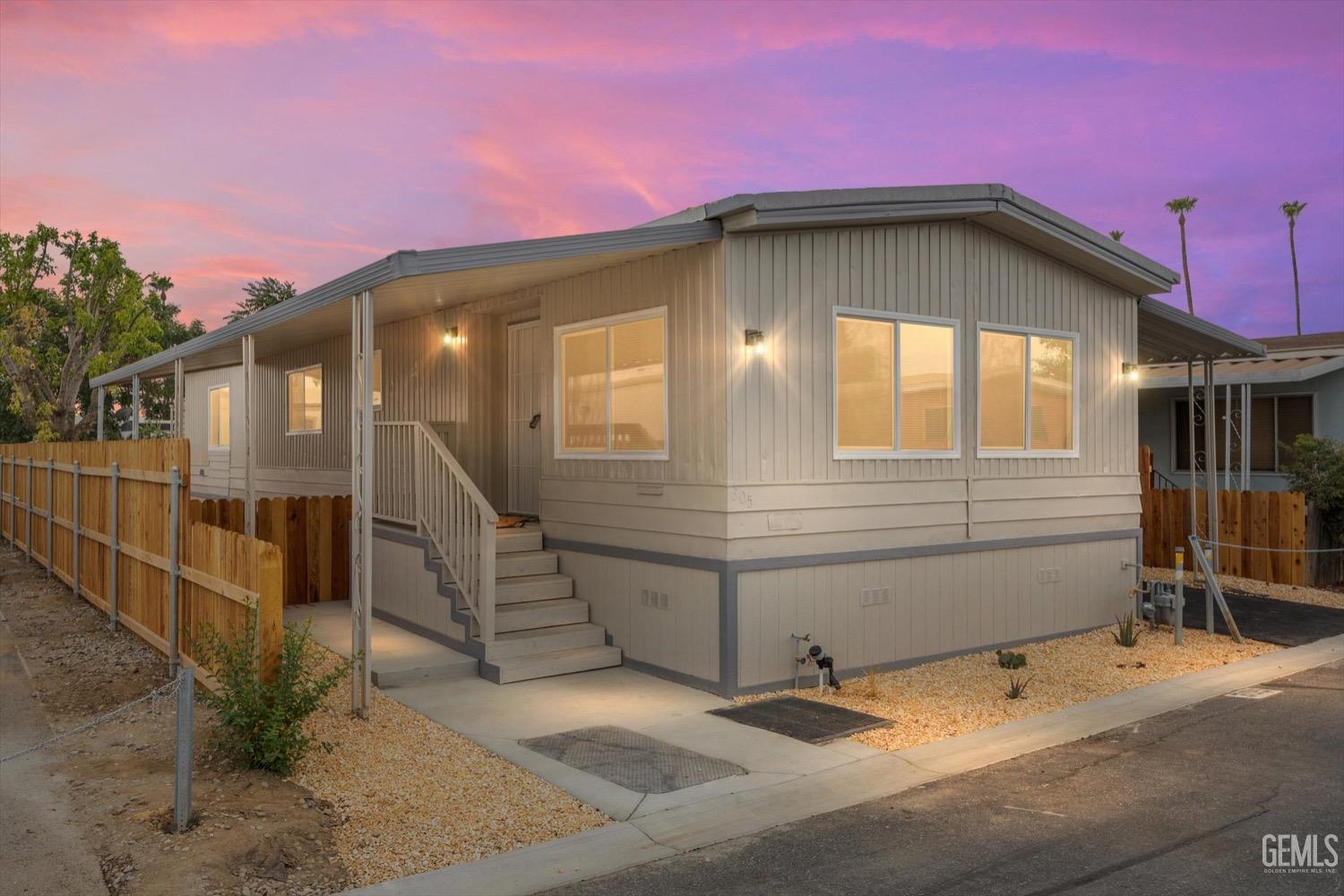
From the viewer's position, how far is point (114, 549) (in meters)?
9.11

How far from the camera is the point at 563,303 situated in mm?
8734

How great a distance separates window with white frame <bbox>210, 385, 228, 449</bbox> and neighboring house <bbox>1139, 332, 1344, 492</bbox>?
15056 mm

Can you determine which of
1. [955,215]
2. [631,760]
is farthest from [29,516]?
[955,215]

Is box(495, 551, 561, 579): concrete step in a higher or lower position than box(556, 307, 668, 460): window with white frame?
lower

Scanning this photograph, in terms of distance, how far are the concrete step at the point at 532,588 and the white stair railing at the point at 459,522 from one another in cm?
28

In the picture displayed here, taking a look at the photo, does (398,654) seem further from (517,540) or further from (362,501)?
(362,501)

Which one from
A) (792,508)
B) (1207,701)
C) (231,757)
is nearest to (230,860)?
(231,757)

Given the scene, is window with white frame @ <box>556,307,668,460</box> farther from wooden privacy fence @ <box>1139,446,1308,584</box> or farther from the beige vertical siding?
wooden privacy fence @ <box>1139,446,1308,584</box>

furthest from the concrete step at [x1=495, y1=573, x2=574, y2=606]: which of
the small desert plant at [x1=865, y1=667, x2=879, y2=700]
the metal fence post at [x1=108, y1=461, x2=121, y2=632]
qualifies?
the metal fence post at [x1=108, y1=461, x2=121, y2=632]

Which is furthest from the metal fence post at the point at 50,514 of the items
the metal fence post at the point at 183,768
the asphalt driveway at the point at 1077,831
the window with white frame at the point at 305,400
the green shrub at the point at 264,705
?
the asphalt driveway at the point at 1077,831

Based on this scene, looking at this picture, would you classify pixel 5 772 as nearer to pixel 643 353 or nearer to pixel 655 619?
pixel 655 619

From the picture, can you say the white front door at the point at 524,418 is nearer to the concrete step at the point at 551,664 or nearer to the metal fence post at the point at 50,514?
the concrete step at the point at 551,664

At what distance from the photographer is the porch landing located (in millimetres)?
7223

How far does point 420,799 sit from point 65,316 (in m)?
23.8
